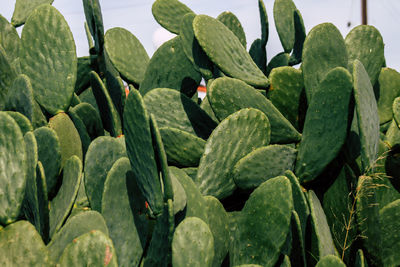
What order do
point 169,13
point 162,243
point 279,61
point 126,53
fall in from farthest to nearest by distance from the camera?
point 279,61
point 169,13
point 126,53
point 162,243

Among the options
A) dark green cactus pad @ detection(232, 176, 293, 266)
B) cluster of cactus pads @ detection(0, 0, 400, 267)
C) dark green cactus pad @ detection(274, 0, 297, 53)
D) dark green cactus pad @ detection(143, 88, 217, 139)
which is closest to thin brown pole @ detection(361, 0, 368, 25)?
dark green cactus pad @ detection(274, 0, 297, 53)

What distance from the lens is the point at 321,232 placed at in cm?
93

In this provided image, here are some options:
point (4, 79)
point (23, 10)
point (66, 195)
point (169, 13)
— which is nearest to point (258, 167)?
point (66, 195)

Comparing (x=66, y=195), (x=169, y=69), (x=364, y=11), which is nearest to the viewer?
(x=66, y=195)

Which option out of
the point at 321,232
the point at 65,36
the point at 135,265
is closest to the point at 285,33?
Answer: the point at 65,36

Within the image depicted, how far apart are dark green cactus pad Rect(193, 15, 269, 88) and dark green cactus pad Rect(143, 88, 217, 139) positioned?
13cm

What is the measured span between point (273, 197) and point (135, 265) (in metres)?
0.29

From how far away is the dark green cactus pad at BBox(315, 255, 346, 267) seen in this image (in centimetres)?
84

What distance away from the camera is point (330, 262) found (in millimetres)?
846

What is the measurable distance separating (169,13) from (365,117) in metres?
0.83

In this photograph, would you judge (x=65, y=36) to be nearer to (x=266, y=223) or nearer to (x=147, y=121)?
(x=147, y=121)

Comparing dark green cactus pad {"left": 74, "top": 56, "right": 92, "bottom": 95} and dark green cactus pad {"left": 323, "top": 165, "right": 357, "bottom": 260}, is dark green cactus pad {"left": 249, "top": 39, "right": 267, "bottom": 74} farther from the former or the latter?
dark green cactus pad {"left": 323, "top": 165, "right": 357, "bottom": 260}

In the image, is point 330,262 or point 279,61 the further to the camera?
point 279,61

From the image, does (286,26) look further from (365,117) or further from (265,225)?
(265,225)
